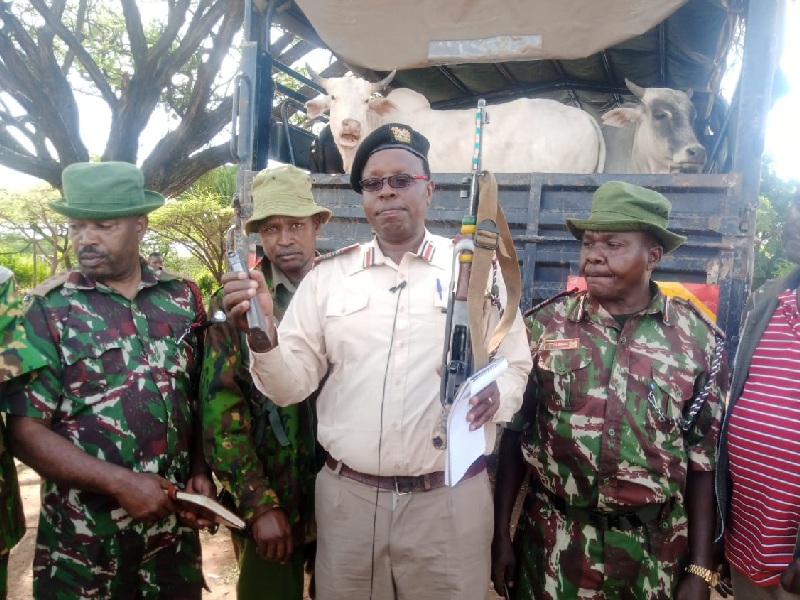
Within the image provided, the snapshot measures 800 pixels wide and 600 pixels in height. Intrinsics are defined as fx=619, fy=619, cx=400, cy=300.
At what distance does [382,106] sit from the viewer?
415cm

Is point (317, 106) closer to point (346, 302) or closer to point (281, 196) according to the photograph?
point (281, 196)

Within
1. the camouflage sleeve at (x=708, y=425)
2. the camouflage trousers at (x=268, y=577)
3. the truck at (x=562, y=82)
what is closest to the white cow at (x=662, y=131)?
the truck at (x=562, y=82)

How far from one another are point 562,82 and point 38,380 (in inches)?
178

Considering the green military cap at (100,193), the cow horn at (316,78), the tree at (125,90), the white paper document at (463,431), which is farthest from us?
the tree at (125,90)

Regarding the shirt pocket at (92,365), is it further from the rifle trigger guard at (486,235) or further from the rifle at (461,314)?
the rifle trigger guard at (486,235)

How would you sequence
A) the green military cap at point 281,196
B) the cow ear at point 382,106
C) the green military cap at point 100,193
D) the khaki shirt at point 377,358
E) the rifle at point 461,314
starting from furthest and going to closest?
the cow ear at point 382,106 → the green military cap at point 281,196 → the green military cap at point 100,193 → the khaki shirt at point 377,358 → the rifle at point 461,314

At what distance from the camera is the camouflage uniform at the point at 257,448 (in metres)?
1.96

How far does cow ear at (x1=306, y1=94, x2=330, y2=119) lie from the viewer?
13.8ft

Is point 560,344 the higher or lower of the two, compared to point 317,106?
lower

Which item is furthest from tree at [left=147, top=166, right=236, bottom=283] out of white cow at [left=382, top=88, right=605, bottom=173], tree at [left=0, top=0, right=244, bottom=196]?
white cow at [left=382, top=88, right=605, bottom=173]

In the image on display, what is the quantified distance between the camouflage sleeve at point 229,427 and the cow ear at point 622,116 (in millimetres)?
3126

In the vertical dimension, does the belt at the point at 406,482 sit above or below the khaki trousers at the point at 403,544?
above

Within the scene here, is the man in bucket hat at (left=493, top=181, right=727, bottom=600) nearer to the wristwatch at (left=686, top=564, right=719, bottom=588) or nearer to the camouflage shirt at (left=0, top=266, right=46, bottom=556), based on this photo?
the wristwatch at (left=686, top=564, right=719, bottom=588)

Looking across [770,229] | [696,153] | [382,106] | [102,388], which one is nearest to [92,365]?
A: [102,388]
